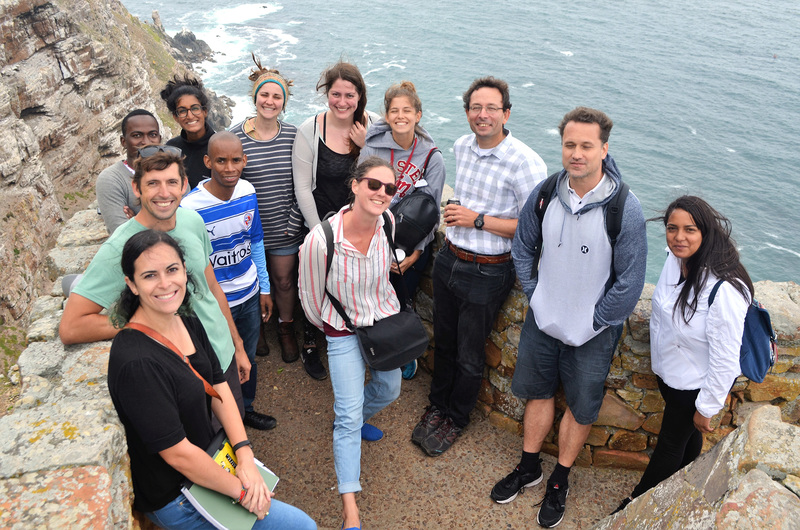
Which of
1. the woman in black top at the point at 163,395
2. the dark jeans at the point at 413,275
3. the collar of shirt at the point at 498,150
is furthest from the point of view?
the dark jeans at the point at 413,275

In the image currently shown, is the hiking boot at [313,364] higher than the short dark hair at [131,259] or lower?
lower

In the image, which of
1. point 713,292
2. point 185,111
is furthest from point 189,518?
point 185,111

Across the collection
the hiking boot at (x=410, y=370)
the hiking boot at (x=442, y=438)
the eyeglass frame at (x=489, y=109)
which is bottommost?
the hiking boot at (x=442, y=438)

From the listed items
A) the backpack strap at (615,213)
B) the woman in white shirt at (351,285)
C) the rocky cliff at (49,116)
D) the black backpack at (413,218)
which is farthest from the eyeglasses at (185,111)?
the rocky cliff at (49,116)

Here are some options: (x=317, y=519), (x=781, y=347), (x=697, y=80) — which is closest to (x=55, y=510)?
(x=317, y=519)

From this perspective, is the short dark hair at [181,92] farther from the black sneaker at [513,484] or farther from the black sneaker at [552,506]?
the black sneaker at [552,506]

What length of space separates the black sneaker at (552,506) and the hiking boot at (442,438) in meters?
0.92

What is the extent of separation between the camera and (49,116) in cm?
2245

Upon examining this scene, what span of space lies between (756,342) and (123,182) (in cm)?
499

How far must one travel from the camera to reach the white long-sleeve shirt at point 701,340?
12.2ft

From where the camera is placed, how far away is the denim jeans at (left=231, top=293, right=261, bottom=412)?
16.4 ft

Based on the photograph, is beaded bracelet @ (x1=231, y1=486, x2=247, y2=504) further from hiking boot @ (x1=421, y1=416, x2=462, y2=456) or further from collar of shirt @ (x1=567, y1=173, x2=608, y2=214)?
collar of shirt @ (x1=567, y1=173, x2=608, y2=214)

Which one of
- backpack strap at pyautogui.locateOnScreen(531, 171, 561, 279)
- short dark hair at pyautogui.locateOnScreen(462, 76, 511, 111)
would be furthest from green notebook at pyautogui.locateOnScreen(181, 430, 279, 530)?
short dark hair at pyautogui.locateOnScreen(462, 76, 511, 111)

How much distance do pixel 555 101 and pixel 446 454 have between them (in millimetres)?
48756
